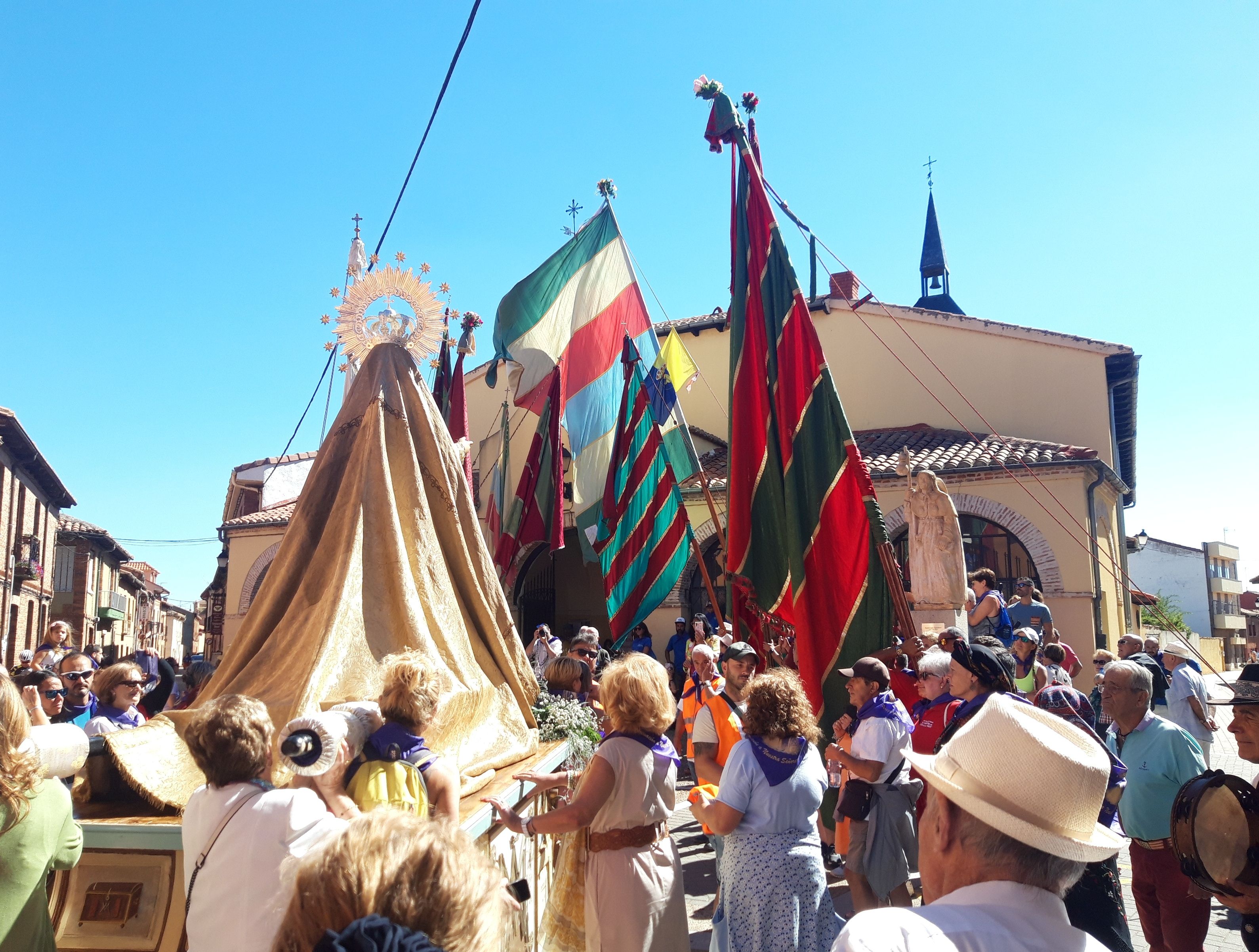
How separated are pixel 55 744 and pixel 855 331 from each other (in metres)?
19.7

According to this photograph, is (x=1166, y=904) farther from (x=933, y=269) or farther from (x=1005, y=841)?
(x=933, y=269)

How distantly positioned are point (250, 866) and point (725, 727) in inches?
134

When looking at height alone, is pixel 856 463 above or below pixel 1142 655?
above

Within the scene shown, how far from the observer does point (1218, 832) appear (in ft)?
7.88

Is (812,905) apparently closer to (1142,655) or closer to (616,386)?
(1142,655)

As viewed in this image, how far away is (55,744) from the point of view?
9.55 feet

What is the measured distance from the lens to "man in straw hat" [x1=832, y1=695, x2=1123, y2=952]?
1498mm

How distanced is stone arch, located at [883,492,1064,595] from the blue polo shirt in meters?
12.0

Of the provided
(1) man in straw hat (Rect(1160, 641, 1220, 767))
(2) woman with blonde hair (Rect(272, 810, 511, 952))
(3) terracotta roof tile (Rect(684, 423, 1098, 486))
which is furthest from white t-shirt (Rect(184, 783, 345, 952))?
(3) terracotta roof tile (Rect(684, 423, 1098, 486))

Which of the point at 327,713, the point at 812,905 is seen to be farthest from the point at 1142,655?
the point at 327,713

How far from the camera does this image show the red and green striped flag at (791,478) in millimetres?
6117

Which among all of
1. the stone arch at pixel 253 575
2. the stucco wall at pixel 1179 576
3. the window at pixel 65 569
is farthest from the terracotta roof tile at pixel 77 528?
the stucco wall at pixel 1179 576

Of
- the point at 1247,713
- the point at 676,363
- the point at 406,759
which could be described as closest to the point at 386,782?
the point at 406,759

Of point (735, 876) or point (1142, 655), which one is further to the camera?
point (1142, 655)
